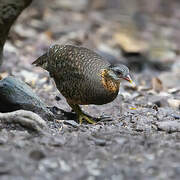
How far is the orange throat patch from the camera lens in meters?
5.48

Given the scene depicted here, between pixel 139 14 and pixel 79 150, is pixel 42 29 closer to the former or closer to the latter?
pixel 139 14

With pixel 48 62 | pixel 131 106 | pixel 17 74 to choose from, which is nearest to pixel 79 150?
pixel 48 62

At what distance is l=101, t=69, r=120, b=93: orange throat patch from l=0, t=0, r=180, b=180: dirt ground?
1.28 ft

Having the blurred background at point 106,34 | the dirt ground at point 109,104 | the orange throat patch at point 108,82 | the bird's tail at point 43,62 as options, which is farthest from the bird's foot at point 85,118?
the blurred background at point 106,34

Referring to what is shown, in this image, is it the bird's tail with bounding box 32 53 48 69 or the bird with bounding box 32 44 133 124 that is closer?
the bird with bounding box 32 44 133 124

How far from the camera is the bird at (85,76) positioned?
5.41m

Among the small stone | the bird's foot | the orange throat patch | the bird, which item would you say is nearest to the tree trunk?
the bird

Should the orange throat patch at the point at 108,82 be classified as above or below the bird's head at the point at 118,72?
below

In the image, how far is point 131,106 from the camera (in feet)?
21.4

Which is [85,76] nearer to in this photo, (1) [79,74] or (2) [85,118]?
(1) [79,74]

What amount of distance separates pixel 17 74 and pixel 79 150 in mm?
4273

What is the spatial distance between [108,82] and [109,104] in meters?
1.16

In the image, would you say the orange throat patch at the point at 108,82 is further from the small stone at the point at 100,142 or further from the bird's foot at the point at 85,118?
the small stone at the point at 100,142

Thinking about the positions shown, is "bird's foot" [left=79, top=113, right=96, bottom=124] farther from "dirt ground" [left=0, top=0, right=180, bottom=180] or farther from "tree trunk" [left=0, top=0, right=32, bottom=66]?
"tree trunk" [left=0, top=0, right=32, bottom=66]
